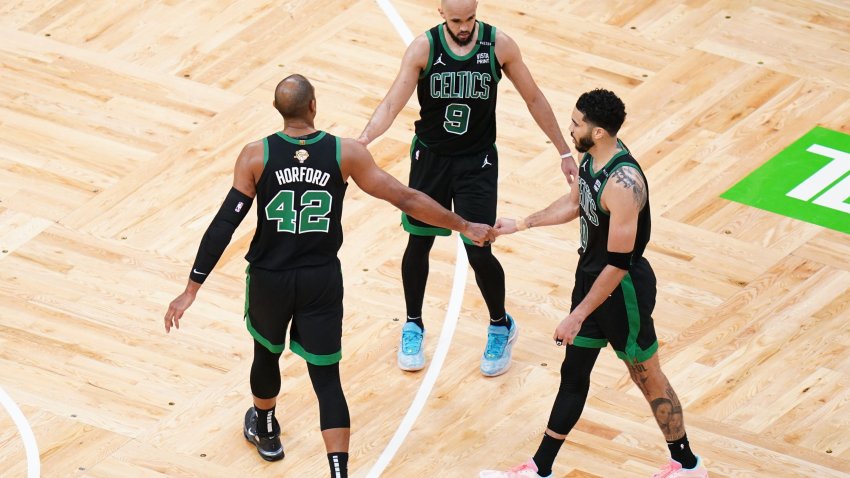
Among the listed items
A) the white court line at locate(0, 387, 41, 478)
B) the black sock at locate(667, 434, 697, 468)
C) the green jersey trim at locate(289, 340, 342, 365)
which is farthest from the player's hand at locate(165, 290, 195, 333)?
the black sock at locate(667, 434, 697, 468)

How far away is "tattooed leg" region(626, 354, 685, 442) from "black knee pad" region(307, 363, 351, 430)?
1325 millimetres

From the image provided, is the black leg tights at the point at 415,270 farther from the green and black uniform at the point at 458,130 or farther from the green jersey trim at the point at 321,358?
the green jersey trim at the point at 321,358

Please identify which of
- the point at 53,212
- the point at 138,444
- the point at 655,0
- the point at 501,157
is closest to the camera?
the point at 138,444

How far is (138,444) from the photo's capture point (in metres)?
8.25

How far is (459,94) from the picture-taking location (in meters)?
8.30

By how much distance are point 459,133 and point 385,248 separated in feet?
5.23

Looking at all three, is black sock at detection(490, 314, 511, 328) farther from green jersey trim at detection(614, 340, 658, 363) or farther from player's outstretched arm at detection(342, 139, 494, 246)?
green jersey trim at detection(614, 340, 658, 363)

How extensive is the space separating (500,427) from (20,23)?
5.49 m

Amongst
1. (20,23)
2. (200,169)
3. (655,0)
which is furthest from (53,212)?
(655,0)

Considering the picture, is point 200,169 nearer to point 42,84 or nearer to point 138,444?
point 42,84

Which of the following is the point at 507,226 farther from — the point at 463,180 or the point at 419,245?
the point at 419,245

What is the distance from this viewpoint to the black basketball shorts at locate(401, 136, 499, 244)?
27.9ft

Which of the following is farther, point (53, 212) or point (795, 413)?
point (53, 212)

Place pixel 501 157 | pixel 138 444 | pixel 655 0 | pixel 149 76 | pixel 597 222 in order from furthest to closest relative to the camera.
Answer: pixel 655 0 < pixel 149 76 < pixel 501 157 < pixel 138 444 < pixel 597 222
